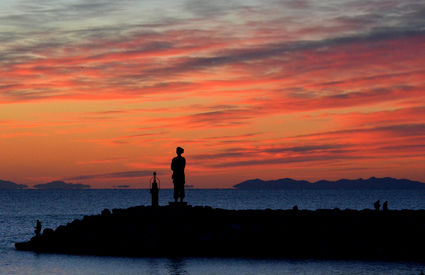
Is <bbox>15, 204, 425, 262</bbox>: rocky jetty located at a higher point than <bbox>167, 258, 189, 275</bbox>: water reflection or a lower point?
higher

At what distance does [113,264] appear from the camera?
31359mm

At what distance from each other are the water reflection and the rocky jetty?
2.27 meters

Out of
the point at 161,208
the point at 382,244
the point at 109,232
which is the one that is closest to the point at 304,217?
the point at 382,244

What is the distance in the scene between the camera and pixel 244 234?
35.6 metres

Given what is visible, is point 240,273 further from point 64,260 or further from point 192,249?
point 64,260

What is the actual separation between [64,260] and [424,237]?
1686cm

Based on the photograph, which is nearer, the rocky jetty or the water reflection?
the water reflection

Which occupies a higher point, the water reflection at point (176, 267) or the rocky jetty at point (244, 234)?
the rocky jetty at point (244, 234)

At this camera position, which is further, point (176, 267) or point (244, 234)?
point (244, 234)

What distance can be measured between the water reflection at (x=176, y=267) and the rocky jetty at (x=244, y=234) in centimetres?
227

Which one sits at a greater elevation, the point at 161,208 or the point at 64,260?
the point at 161,208

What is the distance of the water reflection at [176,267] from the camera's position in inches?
1125

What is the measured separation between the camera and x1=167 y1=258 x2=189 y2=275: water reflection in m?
28.6

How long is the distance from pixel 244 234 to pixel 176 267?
6470 mm
